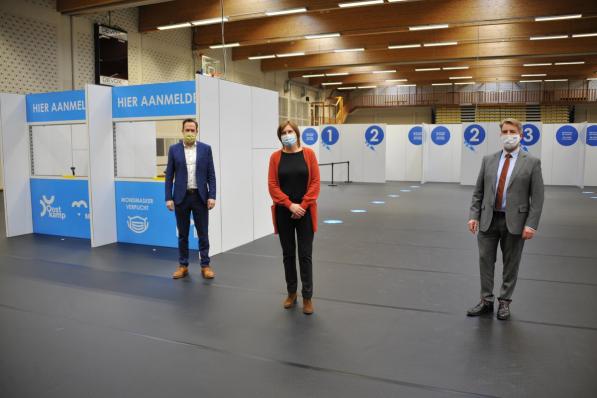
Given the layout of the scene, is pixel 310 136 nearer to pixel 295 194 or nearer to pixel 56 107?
pixel 56 107

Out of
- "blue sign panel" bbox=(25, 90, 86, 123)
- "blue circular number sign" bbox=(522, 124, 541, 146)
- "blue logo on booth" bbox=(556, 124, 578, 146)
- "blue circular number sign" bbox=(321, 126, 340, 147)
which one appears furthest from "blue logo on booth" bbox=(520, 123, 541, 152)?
"blue sign panel" bbox=(25, 90, 86, 123)

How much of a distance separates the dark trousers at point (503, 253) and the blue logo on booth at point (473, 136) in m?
11.9

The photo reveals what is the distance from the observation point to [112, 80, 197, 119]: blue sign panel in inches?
222

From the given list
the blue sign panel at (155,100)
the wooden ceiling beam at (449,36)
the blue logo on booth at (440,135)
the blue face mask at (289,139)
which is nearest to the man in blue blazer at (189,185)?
the blue sign panel at (155,100)

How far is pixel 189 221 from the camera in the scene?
4.86 meters

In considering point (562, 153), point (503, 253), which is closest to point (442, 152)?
point (562, 153)

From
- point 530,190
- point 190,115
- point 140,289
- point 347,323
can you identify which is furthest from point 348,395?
point 190,115

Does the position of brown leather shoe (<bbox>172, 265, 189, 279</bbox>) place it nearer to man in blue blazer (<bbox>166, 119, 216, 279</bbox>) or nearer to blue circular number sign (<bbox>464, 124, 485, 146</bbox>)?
man in blue blazer (<bbox>166, 119, 216, 279</bbox>)

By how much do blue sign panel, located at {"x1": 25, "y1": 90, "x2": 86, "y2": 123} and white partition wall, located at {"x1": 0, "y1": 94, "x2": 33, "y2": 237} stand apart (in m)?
0.17

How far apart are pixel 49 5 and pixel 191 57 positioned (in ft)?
→ 16.0

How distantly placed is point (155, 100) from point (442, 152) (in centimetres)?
1212

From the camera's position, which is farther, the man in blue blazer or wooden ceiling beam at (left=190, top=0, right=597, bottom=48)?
wooden ceiling beam at (left=190, top=0, right=597, bottom=48)

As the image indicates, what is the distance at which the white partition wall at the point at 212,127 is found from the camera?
5465mm

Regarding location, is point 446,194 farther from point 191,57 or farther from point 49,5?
point 49,5
